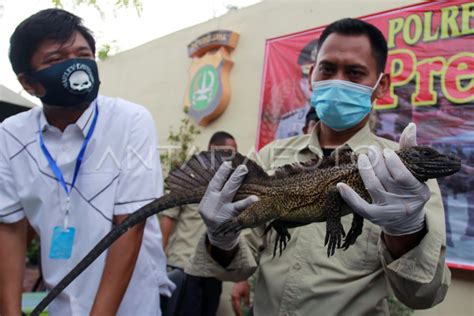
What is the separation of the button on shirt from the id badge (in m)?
0.03

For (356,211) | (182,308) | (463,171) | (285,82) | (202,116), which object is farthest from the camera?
(202,116)

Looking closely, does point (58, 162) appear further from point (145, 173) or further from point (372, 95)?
point (372, 95)

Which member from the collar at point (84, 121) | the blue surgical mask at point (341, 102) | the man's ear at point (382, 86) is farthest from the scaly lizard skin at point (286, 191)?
the man's ear at point (382, 86)

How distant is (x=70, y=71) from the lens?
2.06m

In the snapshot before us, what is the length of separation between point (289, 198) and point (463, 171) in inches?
101

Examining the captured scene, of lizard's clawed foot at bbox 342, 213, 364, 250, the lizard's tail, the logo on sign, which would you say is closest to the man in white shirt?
the lizard's tail

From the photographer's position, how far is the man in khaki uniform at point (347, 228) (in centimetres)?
141

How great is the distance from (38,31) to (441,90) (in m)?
3.23

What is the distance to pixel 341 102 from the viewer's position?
6.37ft

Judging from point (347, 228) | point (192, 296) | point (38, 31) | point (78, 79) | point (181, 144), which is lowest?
point (192, 296)

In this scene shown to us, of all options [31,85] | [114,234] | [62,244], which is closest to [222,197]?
[114,234]

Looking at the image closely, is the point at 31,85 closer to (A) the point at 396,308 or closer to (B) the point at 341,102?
(B) the point at 341,102

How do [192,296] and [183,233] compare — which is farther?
[183,233]

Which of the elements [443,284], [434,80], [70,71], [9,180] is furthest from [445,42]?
[9,180]
